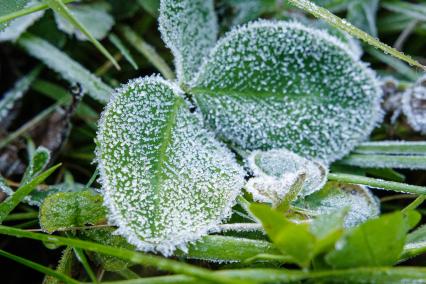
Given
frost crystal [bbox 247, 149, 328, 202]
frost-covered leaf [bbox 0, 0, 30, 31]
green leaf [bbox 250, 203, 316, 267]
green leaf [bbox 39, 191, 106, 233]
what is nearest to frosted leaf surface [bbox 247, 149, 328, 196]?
frost crystal [bbox 247, 149, 328, 202]

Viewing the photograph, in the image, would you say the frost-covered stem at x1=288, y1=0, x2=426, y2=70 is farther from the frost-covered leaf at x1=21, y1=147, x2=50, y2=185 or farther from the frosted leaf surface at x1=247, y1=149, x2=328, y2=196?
the frost-covered leaf at x1=21, y1=147, x2=50, y2=185

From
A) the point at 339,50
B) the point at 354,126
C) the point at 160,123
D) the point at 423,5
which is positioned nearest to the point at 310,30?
the point at 339,50

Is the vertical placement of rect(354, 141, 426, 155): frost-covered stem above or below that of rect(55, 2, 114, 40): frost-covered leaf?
below

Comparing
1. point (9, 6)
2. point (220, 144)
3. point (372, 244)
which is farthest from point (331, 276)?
point (9, 6)

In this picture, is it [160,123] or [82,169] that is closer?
[160,123]

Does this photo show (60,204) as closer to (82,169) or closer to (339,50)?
(82,169)

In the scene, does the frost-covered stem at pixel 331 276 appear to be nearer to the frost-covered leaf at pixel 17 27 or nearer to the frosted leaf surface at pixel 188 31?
the frosted leaf surface at pixel 188 31

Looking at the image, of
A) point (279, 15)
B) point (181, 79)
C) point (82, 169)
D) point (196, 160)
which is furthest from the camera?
point (279, 15)

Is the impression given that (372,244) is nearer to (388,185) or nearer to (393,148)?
(388,185)
